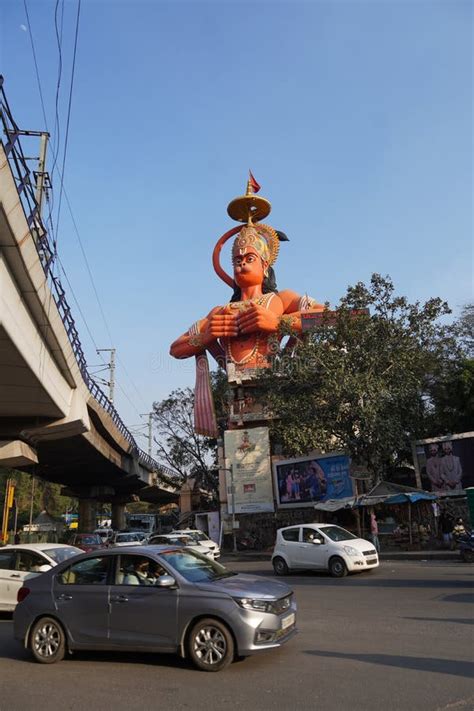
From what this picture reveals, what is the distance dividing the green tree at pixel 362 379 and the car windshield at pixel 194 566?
1965 centimetres

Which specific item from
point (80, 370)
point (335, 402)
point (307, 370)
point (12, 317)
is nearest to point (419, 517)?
point (335, 402)

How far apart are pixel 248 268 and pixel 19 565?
31400 mm

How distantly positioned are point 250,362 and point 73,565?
33.7 metres

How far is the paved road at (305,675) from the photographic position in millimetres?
5523

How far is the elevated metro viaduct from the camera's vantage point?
11.9m

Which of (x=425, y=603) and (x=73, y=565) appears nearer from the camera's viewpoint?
(x=73, y=565)

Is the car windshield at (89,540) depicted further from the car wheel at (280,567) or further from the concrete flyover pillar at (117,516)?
the concrete flyover pillar at (117,516)

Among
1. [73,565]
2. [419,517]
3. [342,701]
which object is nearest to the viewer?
[342,701]

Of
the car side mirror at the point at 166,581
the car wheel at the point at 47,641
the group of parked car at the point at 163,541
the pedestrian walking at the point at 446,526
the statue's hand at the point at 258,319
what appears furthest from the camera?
the statue's hand at the point at 258,319

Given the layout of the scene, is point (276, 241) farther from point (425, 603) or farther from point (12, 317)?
point (425, 603)

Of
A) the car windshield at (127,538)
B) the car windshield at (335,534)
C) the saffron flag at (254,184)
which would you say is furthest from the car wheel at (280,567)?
the saffron flag at (254,184)

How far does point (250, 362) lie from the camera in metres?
41.2

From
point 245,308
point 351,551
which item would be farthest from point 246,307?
point 351,551

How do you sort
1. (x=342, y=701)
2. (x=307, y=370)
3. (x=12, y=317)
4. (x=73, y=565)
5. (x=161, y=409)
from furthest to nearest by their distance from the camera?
(x=161, y=409) → (x=307, y=370) → (x=12, y=317) → (x=73, y=565) → (x=342, y=701)
